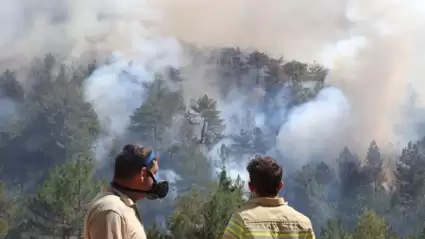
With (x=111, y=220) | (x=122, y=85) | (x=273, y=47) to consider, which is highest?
(x=273, y=47)

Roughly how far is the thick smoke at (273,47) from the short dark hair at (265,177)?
4584 millimetres

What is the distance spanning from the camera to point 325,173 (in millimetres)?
7273

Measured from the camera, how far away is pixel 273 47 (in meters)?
7.58

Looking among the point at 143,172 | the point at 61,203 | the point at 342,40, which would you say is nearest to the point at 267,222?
the point at 143,172

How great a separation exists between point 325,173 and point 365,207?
70 centimetres

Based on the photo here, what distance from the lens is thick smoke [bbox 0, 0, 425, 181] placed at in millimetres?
6734

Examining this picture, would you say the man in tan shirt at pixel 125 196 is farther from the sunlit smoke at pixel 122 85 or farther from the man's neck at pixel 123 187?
the sunlit smoke at pixel 122 85

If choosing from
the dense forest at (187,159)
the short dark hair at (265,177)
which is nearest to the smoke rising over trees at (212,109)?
the dense forest at (187,159)

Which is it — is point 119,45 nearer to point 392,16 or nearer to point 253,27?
point 253,27

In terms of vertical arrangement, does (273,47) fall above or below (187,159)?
above

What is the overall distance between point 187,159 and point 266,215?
4646 millimetres

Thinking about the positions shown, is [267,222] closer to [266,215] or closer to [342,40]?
[266,215]

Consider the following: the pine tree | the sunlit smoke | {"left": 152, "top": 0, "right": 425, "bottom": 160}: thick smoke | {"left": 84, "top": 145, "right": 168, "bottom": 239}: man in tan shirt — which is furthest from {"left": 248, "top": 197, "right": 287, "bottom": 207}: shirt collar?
{"left": 152, "top": 0, "right": 425, "bottom": 160}: thick smoke

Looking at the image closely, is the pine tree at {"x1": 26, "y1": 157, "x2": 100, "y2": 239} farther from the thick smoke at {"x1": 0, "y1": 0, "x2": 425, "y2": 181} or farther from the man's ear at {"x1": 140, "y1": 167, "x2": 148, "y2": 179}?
the man's ear at {"x1": 140, "y1": 167, "x2": 148, "y2": 179}
